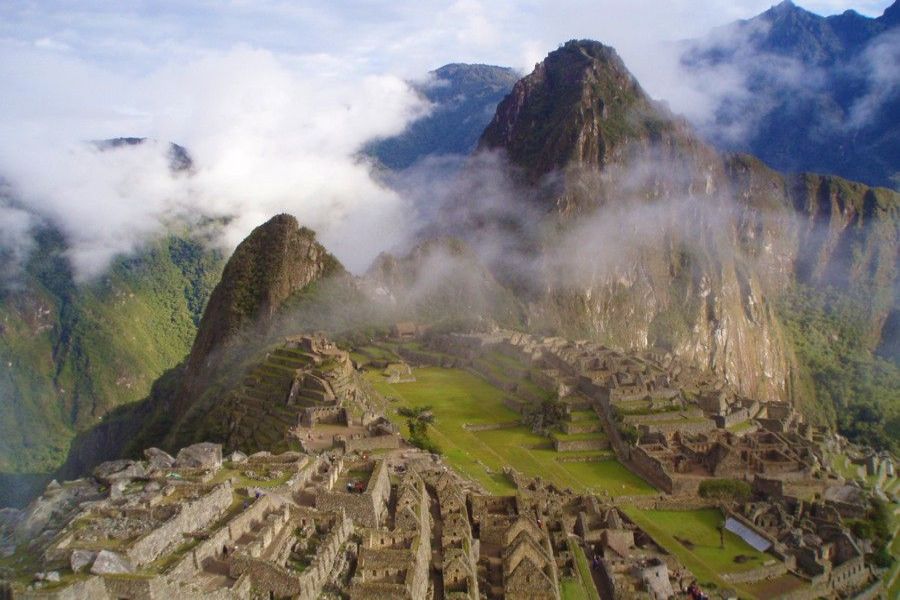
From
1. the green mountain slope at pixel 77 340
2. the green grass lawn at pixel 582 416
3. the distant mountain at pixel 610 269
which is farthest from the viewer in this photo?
the green mountain slope at pixel 77 340

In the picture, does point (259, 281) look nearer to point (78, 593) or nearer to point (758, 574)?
point (758, 574)

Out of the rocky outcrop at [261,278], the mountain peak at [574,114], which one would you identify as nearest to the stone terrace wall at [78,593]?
the rocky outcrop at [261,278]

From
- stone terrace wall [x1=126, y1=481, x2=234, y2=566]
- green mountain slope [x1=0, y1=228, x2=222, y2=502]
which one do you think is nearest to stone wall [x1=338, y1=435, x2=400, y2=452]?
stone terrace wall [x1=126, y1=481, x2=234, y2=566]

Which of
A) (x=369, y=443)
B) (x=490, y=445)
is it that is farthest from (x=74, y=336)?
(x=369, y=443)

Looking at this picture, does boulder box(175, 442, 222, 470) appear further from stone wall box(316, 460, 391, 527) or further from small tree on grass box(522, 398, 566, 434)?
small tree on grass box(522, 398, 566, 434)

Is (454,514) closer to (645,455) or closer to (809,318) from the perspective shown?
(645,455)

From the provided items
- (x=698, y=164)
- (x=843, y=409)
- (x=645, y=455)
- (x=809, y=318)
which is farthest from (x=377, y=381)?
(x=809, y=318)

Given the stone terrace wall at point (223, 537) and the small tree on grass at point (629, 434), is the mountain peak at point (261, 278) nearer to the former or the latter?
the small tree on grass at point (629, 434)
